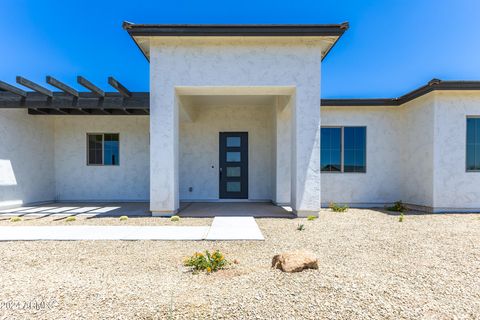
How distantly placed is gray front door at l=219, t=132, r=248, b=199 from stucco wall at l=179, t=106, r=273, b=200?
0.60 ft

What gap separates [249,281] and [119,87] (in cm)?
702

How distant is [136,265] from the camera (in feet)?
12.4

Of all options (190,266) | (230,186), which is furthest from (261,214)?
(190,266)

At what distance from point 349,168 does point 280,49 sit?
5484mm

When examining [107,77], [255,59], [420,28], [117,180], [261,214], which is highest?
[420,28]

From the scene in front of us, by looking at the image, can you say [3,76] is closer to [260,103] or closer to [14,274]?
[14,274]

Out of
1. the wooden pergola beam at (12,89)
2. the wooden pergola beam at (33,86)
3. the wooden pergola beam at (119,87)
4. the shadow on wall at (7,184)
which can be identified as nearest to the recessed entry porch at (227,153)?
the wooden pergola beam at (119,87)

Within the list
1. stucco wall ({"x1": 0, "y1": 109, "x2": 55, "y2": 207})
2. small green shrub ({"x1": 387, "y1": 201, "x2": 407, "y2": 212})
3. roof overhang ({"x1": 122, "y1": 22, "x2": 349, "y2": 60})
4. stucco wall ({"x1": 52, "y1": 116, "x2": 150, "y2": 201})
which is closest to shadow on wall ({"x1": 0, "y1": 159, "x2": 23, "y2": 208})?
stucco wall ({"x1": 0, "y1": 109, "x2": 55, "y2": 207})

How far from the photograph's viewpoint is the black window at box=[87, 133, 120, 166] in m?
10.6

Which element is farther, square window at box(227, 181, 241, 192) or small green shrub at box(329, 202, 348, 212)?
square window at box(227, 181, 241, 192)

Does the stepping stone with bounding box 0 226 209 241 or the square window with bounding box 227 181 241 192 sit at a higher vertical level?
the square window with bounding box 227 181 241 192

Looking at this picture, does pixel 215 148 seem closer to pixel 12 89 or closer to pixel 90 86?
pixel 90 86

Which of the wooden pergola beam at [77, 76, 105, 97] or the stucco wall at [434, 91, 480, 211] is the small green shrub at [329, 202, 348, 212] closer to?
the stucco wall at [434, 91, 480, 211]

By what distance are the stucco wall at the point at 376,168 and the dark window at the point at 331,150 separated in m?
0.36
